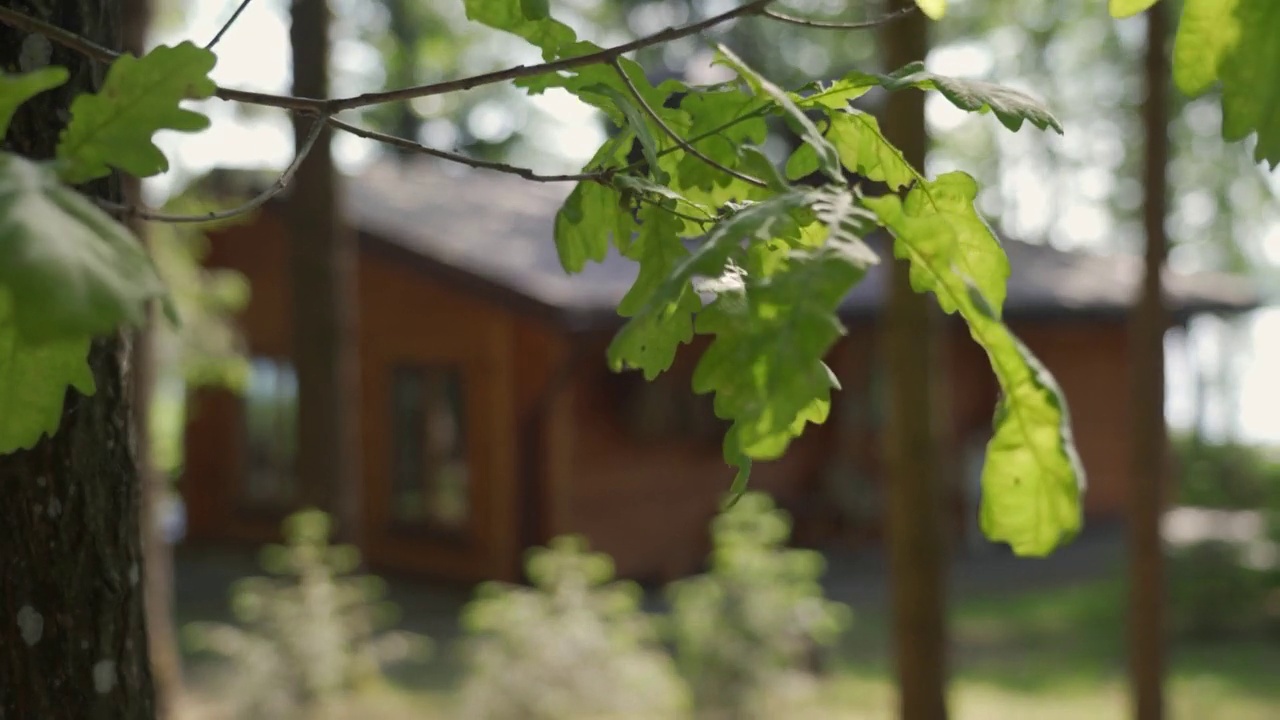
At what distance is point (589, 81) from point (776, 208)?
513 millimetres

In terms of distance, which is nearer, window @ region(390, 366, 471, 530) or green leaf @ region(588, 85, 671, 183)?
green leaf @ region(588, 85, 671, 183)

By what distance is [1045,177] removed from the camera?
136 ft

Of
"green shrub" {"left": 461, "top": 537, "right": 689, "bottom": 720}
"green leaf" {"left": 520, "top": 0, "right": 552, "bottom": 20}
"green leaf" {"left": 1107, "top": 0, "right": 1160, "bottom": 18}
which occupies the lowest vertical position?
"green shrub" {"left": 461, "top": 537, "right": 689, "bottom": 720}

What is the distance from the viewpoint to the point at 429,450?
13312mm

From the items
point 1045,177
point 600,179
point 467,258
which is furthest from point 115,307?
point 1045,177

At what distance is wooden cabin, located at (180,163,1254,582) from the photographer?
12.3 meters

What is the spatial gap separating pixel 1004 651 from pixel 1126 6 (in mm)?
10092

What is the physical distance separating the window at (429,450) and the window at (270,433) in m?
1.88

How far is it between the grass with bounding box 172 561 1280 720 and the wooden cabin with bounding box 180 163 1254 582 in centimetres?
156

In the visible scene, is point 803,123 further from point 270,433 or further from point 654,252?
point 270,433

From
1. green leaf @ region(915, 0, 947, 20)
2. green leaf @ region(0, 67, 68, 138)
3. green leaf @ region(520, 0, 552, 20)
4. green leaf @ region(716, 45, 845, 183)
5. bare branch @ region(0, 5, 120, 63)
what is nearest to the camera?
green leaf @ region(0, 67, 68, 138)

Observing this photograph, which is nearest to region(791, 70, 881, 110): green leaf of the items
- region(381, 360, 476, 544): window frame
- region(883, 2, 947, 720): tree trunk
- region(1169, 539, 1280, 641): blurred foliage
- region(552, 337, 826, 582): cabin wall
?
region(883, 2, 947, 720): tree trunk

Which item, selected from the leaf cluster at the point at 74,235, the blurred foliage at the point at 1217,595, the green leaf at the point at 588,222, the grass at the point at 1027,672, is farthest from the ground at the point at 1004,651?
the leaf cluster at the point at 74,235

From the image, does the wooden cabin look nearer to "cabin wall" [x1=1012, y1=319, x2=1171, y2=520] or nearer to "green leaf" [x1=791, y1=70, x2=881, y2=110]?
"cabin wall" [x1=1012, y1=319, x2=1171, y2=520]
